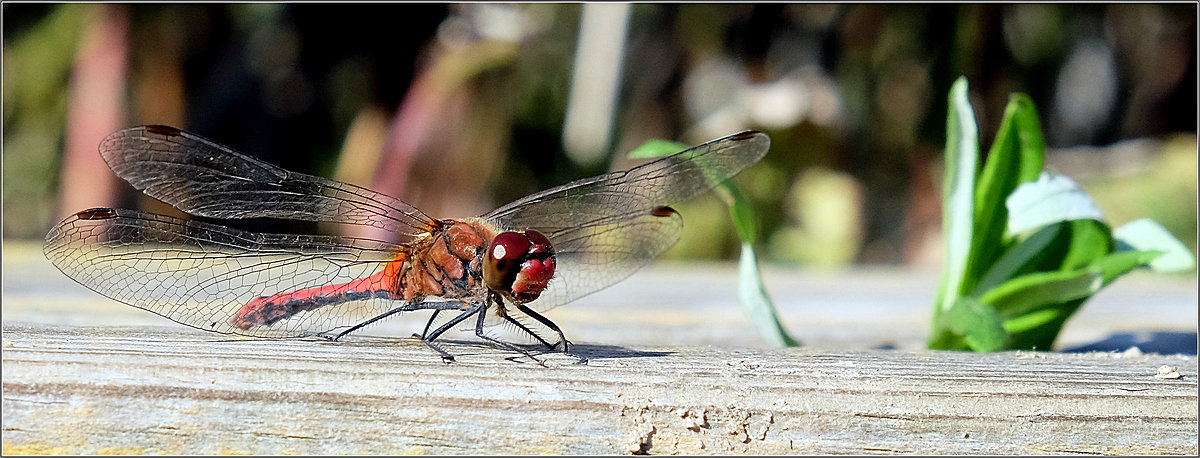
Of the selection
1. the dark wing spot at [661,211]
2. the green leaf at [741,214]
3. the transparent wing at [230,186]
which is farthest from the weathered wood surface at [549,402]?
the dark wing spot at [661,211]

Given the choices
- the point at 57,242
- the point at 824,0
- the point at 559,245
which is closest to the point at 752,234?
the point at 559,245

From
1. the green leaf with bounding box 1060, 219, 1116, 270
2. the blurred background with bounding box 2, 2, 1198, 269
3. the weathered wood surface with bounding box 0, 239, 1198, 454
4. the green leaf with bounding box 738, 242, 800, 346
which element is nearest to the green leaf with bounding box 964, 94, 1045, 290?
the green leaf with bounding box 1060, 219, 1116, 270

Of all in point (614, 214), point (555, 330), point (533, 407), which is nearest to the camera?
point (533, 407)

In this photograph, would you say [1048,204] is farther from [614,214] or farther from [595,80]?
[595,80]

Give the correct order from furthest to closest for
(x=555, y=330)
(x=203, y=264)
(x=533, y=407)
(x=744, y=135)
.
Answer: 1. (x=744, y=135)
2. (x=203, y=264)
3. (x=555, y=330)
4. (x=533, y=407)

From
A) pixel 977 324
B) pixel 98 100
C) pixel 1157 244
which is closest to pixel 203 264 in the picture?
pixel 977 324

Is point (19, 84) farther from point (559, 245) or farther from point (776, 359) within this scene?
point (776, 359)

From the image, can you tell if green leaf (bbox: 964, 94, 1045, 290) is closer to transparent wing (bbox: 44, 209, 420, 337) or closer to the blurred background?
transparent wing (bbox: 44, 209, 420, 337)
